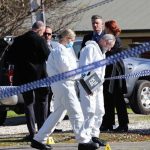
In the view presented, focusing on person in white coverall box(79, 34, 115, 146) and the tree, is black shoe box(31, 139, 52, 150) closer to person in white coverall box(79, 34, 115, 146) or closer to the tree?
person in white coverall box(79, 34, 115, 146)

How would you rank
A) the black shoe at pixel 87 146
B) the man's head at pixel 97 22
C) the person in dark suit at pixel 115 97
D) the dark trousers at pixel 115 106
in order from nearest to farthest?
the black shoe at pixel 87 146
the man's head at pixel 97 22
the person in dark suit at pixel 115 97
the dark trousers at pixel 115 106

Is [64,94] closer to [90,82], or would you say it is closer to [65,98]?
[65,98]

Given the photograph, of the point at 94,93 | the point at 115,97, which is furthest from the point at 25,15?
the point at 94,93

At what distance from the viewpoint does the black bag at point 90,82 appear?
A: 9680 millimetres

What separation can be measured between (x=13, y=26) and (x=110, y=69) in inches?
344

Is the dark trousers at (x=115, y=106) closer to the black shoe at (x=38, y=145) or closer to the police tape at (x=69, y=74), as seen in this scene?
the black shoe at (x=38, y=145)

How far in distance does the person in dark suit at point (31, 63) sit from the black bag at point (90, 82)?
1471 millimetres

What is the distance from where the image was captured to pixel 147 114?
1625 centimetres

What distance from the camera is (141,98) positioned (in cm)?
1611

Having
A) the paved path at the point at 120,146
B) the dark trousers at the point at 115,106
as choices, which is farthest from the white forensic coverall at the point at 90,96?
the dark trousers at the point at 115,106

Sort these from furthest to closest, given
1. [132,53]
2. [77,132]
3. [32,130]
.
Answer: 1. [32,130]
2. [77,132]
3. [132,53]

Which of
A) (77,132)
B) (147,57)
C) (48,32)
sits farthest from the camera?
(147,57)

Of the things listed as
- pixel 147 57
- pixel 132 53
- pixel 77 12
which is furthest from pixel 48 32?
pixel 77 12

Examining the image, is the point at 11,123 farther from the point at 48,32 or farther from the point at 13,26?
the point at 13,26
